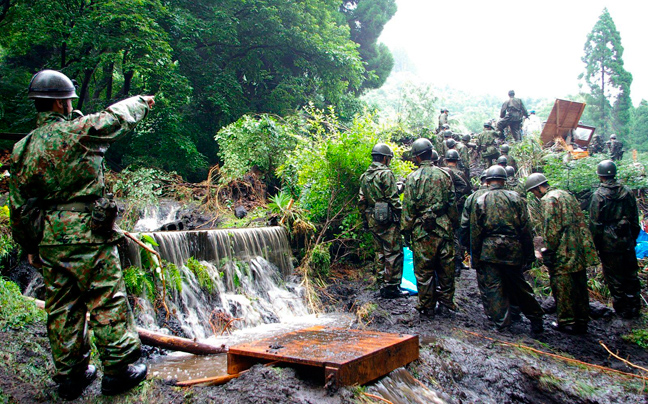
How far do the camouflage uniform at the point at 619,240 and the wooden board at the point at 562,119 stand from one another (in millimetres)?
10323

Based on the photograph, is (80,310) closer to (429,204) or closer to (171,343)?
(171,343)

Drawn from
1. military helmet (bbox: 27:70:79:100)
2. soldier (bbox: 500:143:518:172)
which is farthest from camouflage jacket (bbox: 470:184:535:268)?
soldier (bbox: 500:143:518:172)

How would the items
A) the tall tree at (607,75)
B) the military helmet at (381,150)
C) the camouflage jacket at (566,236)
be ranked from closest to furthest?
1. the camouflage jacket at (566,236)
2. the military helmet at (381,150)
3. the tall tree at (607,75)

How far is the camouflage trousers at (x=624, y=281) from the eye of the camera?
601 cm

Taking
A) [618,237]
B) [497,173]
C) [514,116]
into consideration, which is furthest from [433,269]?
[514,116]

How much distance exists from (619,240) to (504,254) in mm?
2243

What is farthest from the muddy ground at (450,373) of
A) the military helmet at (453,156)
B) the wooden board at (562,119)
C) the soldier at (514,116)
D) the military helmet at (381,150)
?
the soldier at (514,116)

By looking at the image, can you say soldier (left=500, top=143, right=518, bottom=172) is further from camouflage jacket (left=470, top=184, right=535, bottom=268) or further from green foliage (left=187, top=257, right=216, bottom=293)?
green foliage (left=187, top=257, right=216, bottom=293)

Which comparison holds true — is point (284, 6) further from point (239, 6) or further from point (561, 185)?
point (561, 185)

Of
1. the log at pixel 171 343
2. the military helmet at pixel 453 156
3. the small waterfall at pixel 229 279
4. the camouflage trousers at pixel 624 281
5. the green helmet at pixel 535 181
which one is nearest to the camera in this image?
the log at pixel 171 343

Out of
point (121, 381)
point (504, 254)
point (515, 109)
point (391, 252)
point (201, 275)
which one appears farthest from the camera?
point (515, 109)

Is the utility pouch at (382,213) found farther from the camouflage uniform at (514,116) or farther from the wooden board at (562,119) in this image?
the camouflage uniform at (514,116)

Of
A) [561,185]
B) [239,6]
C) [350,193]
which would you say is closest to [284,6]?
[239,6]

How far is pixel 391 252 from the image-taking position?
715 centimetres
